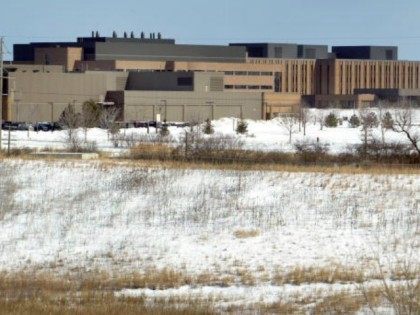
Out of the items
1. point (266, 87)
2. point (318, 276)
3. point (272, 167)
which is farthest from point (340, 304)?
point (266, 87)

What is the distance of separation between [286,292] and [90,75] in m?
114

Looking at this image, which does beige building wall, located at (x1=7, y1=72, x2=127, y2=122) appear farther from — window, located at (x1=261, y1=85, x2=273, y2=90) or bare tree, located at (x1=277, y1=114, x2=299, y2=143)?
window, located at (x1=261, y1=85, x2=273, y2=90)

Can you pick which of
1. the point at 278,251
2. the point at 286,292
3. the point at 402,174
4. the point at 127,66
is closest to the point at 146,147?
the point at 402,174

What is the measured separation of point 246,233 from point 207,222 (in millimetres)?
2318

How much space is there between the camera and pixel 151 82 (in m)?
146

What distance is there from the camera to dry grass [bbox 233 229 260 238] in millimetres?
35844

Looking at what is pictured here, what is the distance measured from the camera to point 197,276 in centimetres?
3039

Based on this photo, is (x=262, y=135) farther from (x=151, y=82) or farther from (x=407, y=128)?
(x=151, y=82)

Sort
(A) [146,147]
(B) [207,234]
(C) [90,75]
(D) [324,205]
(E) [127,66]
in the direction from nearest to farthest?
(B) [207,234] → (D) [324,205] → (A) [146,147] → (C) [90,75] → (E) [127,66]

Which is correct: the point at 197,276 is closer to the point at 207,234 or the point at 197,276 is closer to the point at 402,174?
the point at 207,234

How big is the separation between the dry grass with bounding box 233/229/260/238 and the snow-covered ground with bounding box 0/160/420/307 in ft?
0.15

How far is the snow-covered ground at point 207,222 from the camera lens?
3228 cm

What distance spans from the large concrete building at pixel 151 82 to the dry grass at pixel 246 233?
79.5 meters

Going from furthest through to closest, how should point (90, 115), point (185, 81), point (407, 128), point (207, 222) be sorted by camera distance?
point (185, 81) → point (90, 115) → point (407, 128) → point (207, 222)
